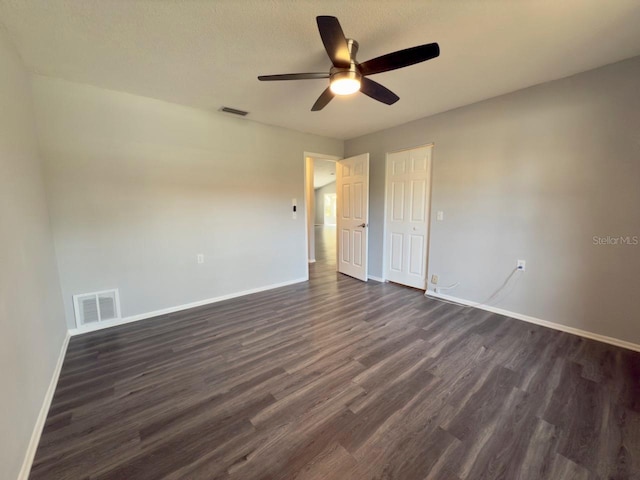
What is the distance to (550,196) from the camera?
2533mm

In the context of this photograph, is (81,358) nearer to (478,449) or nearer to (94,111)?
(94,111)

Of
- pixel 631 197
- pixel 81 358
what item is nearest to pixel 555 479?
pixel 631 197

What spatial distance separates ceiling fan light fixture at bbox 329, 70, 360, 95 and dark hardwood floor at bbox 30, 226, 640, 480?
7.12 ft

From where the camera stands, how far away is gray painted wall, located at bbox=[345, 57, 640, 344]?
2.19 metres

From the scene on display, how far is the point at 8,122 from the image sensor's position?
1623mm

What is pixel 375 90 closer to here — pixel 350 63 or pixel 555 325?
pixel 350 63

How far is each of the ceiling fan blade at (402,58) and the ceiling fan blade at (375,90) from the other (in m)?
0.10

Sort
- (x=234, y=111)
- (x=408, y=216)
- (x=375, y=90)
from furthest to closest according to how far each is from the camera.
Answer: (x=408, y=216) < (x=234, y=111) < (x=375, y=90)

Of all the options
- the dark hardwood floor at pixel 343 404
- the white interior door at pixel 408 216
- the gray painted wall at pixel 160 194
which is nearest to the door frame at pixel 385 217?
the white interior door at pixel 408 216

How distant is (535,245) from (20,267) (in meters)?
4.28

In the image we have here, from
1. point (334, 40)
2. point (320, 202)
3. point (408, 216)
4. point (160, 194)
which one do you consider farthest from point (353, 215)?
point (320, 202)

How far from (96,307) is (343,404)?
273cm

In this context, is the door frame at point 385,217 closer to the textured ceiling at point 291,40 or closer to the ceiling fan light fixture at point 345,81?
the textured ceiling at point 291,40

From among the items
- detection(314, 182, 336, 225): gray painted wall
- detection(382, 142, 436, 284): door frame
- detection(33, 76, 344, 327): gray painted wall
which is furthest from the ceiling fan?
detection(314, 182, 336, 225): gray painted wall
